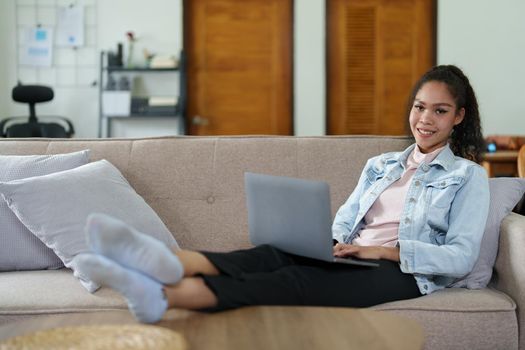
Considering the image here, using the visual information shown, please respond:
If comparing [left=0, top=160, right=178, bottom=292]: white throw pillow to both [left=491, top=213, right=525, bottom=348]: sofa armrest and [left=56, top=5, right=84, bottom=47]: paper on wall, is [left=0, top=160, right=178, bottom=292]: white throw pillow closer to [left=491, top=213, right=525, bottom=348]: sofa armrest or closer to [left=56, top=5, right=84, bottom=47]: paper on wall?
[left=491, top=213, right=525, bottom=348]: sofa armrest

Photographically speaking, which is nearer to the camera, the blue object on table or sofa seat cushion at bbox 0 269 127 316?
sofa seat cushion at bbox 0 269 127 316

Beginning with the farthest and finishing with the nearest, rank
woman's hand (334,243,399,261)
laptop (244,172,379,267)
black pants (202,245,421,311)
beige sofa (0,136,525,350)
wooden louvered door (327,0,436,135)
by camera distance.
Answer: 1. wooden louvered door (327,0,436,135)
2. beige sofa (0,136,525,350)
3. woman's hand (334,243,399,261)
4. laptop (244,172,379,267)
5. black pants (202,245,421,311)

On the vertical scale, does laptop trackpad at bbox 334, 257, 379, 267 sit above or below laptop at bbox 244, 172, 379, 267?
below

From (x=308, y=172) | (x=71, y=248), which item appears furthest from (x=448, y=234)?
(x=71, y=248)

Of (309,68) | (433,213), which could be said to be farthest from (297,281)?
(309,68)

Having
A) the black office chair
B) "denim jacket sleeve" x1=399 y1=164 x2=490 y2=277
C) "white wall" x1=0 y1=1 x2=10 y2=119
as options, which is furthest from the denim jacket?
"white wall" x1=0 y1=1 x2=10 y2=119

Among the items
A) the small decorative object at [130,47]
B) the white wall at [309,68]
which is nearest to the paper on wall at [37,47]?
the small decorative object at [130,47]

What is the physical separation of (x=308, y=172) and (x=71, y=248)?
79 cm

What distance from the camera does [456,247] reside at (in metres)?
1.79

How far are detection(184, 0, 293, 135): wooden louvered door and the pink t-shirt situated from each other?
3501 millimetres

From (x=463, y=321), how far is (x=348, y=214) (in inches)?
20.5

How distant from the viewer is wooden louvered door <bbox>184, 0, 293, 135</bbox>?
548 cm

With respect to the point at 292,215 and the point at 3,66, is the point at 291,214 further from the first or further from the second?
the point at 3,66

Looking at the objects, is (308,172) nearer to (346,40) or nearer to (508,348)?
(508,348)
